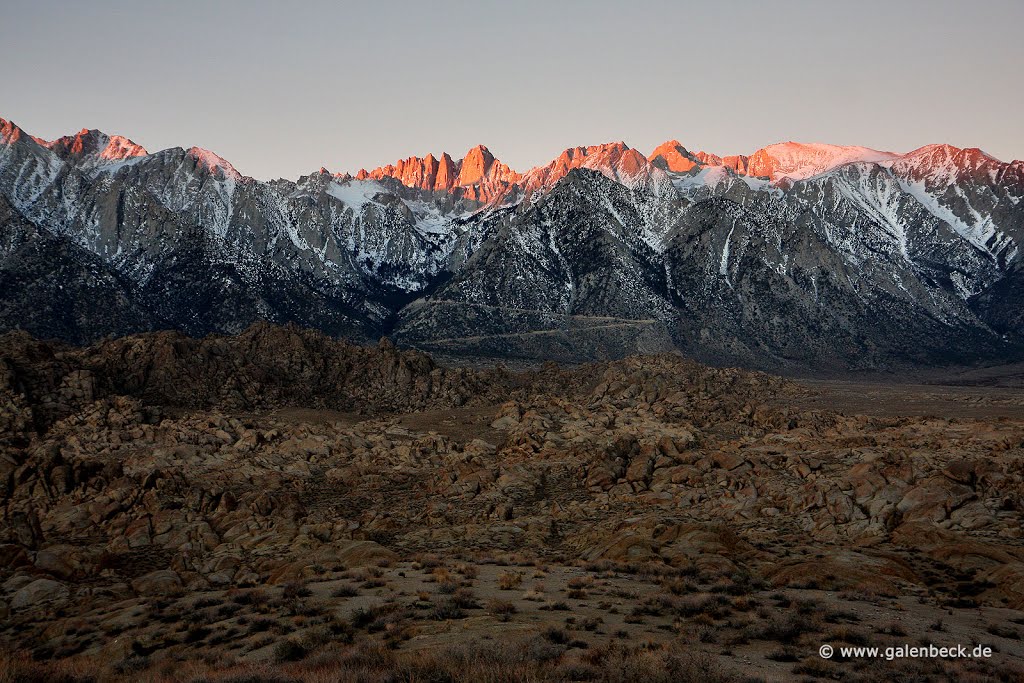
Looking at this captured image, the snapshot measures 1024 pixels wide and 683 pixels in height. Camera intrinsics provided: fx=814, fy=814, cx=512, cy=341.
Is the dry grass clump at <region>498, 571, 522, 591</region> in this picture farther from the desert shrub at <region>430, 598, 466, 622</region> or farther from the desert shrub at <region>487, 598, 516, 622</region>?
the desert shrub at <region>430, 598, 466, 622</region>

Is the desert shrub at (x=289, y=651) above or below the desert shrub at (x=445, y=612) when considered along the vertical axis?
above

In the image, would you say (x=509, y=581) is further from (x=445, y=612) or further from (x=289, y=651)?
(x=289, y=651)

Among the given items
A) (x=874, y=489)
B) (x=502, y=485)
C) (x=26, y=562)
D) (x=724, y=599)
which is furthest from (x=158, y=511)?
(x=874, y=489)

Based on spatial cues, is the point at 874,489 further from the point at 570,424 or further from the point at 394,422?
the point at 394,422

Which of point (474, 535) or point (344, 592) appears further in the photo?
point (474, 535)

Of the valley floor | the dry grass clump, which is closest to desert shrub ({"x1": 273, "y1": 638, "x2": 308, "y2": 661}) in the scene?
the valley floor

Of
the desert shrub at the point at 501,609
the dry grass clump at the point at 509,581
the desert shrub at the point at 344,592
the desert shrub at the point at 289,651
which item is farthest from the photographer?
the dry grass clump at the point at 509,581

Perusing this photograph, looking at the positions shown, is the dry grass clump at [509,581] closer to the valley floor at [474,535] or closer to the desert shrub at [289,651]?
the valley floor at [474,535]

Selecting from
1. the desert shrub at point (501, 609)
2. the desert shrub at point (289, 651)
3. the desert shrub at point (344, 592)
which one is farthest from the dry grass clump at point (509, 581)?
the desert shrub at point (289, 651)

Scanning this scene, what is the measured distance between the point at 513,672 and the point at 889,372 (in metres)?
191

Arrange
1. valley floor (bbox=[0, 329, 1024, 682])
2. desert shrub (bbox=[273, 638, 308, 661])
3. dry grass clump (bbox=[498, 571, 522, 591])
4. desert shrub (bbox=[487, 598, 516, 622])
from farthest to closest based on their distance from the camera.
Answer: dry grass clump (bbox=[498, 571, 522, 591]) < desert shrub (bbox=[487, 598, 516, 622]) < valley floor (bbox=[0, 329, 1024, 682]) < desert shrub (bbox=[273, 638, 308, 661])

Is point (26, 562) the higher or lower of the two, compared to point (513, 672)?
lower

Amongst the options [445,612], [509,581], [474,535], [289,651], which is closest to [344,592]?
[445,612]

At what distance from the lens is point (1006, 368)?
187 m
